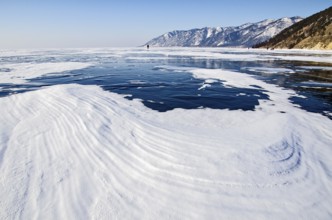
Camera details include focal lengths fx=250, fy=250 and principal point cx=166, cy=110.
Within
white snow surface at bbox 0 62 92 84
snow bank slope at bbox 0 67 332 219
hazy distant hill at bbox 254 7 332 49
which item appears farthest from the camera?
hazy distant hill at bbox 254 7 332 49

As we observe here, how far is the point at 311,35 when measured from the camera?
274 ft

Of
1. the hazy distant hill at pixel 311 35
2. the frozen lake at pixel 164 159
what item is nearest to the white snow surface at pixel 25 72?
the frozen lake at pixel 164 159

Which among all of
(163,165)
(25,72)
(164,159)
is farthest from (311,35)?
(163,165)

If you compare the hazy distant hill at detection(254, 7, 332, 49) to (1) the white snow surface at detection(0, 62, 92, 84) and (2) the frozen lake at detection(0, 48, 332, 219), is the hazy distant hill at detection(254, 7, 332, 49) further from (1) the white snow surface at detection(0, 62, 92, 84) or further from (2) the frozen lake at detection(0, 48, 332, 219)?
(2) the frozen lake at detection(0, 48, 332, 219)

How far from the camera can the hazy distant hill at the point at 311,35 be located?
2907 inches

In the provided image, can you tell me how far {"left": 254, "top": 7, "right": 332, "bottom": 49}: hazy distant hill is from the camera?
73.8 meters

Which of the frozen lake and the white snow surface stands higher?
the frozen lake

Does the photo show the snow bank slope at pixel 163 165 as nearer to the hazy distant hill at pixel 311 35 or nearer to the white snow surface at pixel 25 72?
the white snow surface at pixel 25 72

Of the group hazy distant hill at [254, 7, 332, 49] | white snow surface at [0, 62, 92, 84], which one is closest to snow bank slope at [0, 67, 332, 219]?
white snow surface at [0, 62, 92, 84]

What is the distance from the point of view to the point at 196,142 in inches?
272

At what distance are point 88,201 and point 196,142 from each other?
334 cm

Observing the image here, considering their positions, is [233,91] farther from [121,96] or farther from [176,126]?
[176,126]

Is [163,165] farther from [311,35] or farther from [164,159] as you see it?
→ [311,35]

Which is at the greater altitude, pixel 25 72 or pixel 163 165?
pixel 163 165
